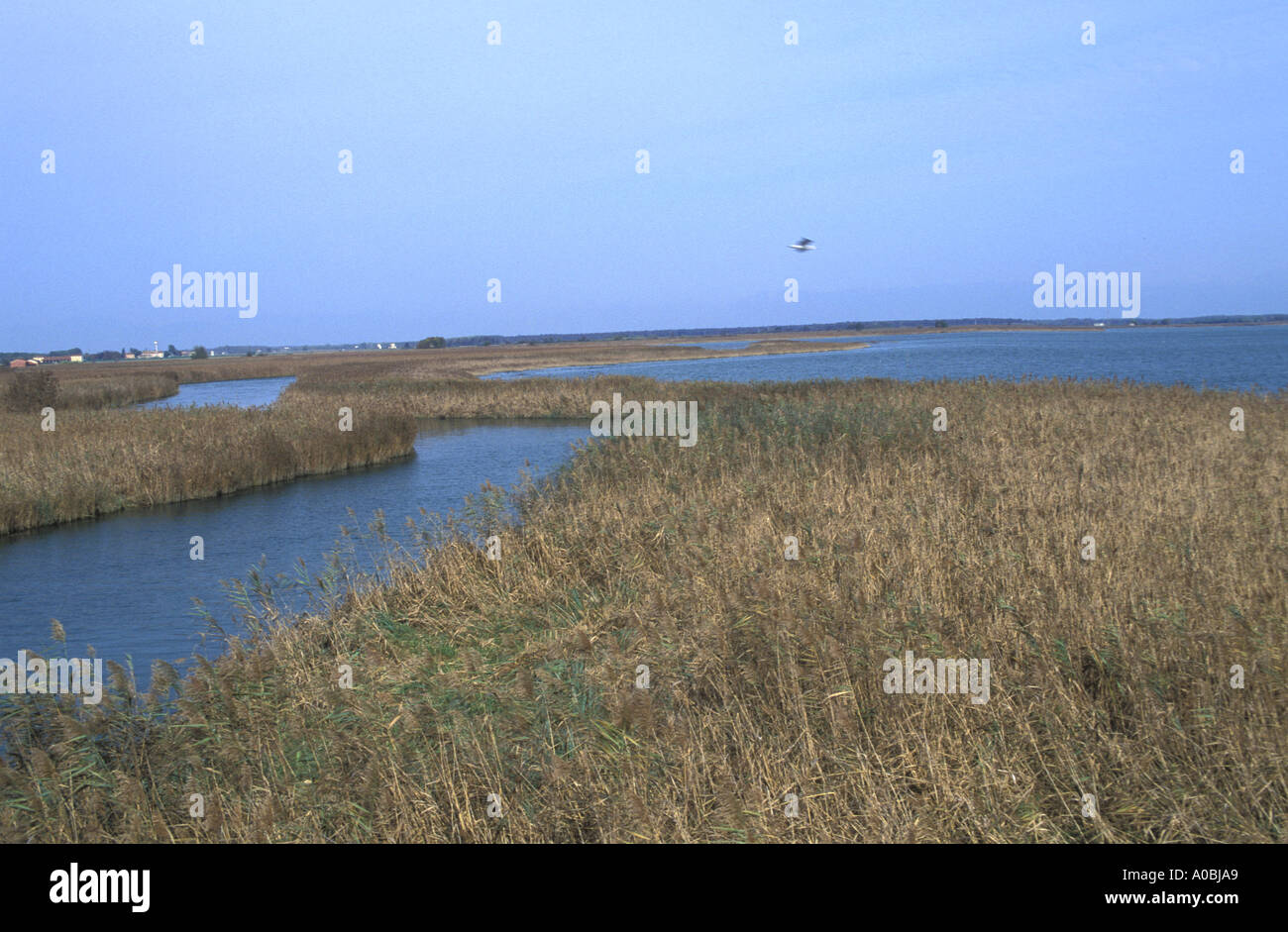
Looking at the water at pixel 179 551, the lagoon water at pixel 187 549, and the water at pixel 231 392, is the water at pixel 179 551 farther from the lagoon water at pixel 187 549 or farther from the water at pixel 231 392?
the water at pixel 231 392

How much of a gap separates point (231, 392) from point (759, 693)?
61.9m

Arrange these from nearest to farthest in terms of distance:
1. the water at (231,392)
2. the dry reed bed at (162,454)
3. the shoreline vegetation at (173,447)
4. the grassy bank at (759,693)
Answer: the grassy bank at (759,693)
the dry reed bed at (162,454)
the shoreline vegetation at (173,447)
the water at (231,392)

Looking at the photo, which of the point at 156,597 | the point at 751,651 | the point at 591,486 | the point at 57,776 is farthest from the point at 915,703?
the point at 156,597

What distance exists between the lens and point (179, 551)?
15.6 m

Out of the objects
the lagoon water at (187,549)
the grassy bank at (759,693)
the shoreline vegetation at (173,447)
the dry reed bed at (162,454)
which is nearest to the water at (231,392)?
the shoreline vegetation at (173,447)

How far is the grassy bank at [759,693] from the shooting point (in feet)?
14.2

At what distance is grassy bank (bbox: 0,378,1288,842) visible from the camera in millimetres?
4336

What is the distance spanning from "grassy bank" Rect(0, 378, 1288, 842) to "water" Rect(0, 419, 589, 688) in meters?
1.54

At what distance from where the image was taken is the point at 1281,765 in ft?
13.3

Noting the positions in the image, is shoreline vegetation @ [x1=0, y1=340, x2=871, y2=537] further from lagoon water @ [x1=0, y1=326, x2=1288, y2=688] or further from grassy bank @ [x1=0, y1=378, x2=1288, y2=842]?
grassy bank @ [x1=0, y1=378, x2=1288, y2=842]

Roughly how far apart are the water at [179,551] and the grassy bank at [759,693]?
1.54m

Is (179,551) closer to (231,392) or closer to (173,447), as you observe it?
(173,447)

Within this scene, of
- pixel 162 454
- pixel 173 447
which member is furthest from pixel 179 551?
pixel 173 447
